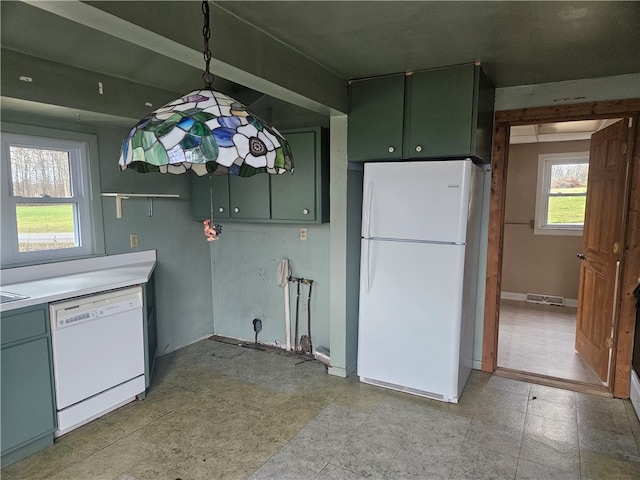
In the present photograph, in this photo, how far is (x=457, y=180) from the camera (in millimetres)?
2668

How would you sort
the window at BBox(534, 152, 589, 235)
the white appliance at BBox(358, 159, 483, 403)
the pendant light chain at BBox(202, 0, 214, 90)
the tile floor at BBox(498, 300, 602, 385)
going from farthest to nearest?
the window at BBox(534, 152, 589, 235) < the tile floor at BBox(498, 300, 602, 385) < the white appliance at BBox(358, 159, 483, 403) < the pendant light chain at BBox(202, 0, 214, 90)

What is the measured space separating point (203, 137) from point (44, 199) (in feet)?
8.22

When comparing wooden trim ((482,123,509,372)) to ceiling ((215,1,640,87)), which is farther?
wooden trim ((482,123,509,372))

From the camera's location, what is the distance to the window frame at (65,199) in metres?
2.66

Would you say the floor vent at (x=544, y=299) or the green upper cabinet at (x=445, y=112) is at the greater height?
the green upper cabinet at (x=445, y=112)

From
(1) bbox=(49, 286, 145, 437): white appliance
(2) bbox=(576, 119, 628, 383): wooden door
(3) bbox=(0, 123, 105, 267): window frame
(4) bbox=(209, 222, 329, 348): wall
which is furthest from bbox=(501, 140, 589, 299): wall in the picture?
(3) bbox=(0, 123, 105, 267): window frame

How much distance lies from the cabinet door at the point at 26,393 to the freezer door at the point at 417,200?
7.21 ft

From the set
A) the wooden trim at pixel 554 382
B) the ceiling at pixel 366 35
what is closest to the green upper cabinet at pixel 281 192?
the ceiling at pixel 366 35

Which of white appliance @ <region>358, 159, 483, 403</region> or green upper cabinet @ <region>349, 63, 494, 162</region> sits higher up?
green upper cabinet @ <region>349, 63, 494, 162</region>

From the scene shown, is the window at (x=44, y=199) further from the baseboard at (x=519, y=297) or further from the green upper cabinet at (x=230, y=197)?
the baseboard at (x=519, y=297)

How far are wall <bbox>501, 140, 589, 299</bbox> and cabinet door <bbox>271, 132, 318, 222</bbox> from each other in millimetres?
3632

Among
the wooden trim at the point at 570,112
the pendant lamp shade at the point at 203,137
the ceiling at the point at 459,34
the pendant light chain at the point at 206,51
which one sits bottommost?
the pendant lamp shade at the point at 203,137

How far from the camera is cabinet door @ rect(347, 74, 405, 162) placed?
287 centimetres

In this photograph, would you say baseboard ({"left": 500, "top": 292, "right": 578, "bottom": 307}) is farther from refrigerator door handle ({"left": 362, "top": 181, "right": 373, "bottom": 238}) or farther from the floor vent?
refrigerator door handle ({"left": 362, "top": 181, "right": 373, "bottom": 238})
